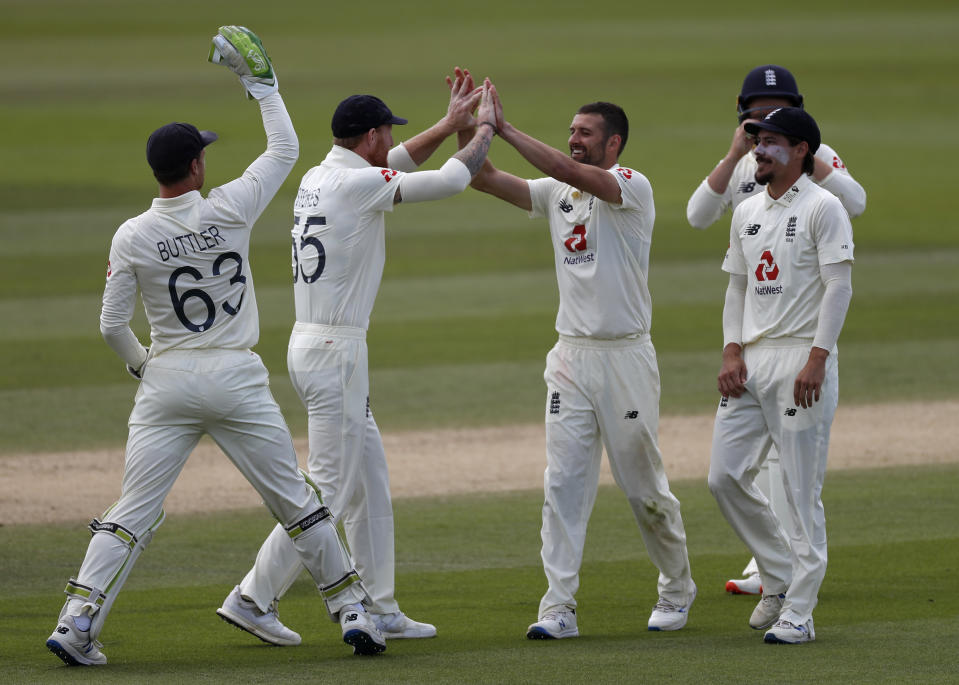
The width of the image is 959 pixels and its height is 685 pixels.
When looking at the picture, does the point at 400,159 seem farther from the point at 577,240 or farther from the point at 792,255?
the point at 792,255

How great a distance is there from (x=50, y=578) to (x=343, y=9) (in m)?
35.5

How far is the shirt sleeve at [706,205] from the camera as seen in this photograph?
24.3ft

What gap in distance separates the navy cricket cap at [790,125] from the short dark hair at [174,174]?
2.33 m

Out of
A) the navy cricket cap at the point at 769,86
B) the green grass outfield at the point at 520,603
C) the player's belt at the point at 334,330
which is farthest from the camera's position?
the navy cricket cap at the point at 769,86

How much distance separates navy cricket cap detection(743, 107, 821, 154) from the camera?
6.18m

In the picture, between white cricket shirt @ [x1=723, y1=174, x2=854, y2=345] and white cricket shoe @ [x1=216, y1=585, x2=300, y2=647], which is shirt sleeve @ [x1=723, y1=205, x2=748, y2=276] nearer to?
white cricket shirt @ [x1=723, y1=174, x2=854, y2=345]

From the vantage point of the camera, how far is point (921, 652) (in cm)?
571

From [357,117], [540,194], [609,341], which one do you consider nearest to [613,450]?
[609,341]

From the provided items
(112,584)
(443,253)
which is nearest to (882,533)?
(112,584)

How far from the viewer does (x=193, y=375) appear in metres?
5.80

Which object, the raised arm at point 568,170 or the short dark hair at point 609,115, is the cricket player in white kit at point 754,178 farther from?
the raised arm at point 568,170

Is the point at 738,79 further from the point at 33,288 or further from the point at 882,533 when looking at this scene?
the point at 882,533

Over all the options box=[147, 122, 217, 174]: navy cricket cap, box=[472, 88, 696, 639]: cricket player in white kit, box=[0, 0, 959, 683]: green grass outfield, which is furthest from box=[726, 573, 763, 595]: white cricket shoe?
box=[147, 122, 217, 174]: navy cricket cap

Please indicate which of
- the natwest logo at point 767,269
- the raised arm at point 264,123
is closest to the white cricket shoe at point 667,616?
the natwest logo at point 767,269
